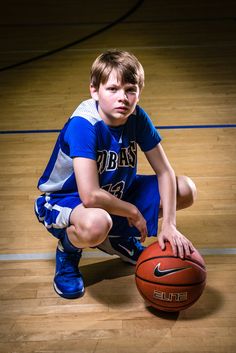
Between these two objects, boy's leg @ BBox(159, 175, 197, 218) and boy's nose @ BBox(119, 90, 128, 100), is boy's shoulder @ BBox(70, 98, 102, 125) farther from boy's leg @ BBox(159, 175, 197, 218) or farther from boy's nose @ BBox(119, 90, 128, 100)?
boy's leg @ BBox(159, 175, 197, 218)

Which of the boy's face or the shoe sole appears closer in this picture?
the boy's face

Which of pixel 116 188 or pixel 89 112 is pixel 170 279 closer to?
pixel 116 188

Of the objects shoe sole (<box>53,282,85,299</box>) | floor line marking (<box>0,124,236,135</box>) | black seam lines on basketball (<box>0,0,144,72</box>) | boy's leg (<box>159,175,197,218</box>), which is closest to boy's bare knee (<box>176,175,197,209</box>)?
boy's leg (<box>159,175,197,218</box>)

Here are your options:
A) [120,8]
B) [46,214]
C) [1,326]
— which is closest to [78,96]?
[46,214]

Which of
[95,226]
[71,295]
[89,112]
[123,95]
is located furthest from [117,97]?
[71,295]

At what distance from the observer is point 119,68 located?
2.24 metres

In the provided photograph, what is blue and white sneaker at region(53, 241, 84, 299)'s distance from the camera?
2.42 meters

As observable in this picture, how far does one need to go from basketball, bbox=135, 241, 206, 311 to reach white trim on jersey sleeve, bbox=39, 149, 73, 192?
48cm

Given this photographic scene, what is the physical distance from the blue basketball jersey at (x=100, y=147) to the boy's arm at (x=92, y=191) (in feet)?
0.11

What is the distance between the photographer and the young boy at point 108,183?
2.24 meters

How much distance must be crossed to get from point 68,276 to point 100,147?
1.86 ft

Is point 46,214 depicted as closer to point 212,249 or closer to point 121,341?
point 121,341

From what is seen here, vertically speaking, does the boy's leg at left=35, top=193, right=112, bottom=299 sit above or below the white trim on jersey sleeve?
below

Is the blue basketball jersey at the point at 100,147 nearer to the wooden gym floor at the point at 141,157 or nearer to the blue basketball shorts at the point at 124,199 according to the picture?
the blue basketball shorts at the point at 124,199
